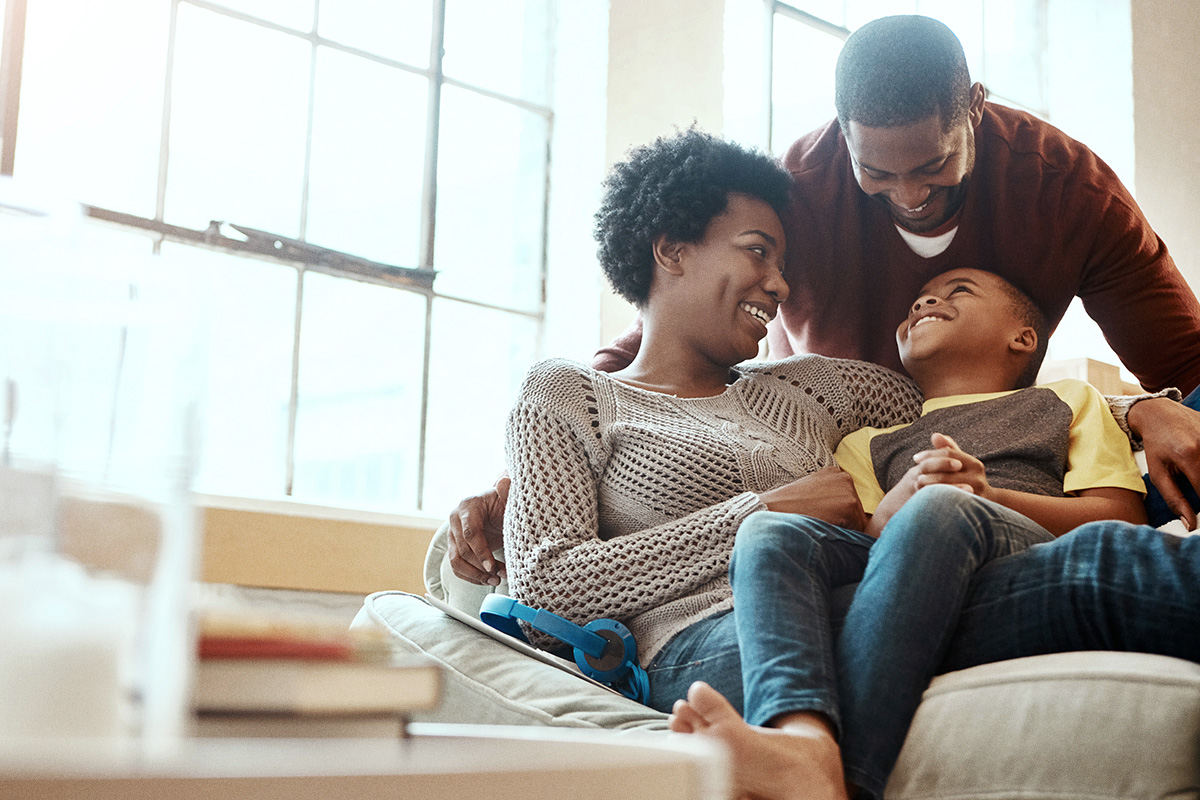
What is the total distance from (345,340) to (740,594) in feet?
6.44

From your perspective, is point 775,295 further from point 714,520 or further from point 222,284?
point 222,284

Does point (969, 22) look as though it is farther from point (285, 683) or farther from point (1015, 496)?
point (285, 683)

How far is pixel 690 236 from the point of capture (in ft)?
5.87

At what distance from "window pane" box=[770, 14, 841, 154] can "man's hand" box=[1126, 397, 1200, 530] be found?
257cm

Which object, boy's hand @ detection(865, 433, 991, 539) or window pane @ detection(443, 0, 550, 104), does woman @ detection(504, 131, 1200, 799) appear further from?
window pane @ detection(443, 0, 550, 104)

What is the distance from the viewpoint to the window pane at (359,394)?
281 centimetres

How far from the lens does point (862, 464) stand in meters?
1.68

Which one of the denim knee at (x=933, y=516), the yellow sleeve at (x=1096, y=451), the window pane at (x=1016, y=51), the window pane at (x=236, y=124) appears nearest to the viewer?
the denim knee at (x=933, y=516)

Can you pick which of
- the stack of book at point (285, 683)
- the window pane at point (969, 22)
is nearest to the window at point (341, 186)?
the stack of book at point (285, 683)

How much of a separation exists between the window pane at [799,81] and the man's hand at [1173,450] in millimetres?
2568

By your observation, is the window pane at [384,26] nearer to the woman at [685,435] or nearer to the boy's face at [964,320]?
the woman at [685,435]

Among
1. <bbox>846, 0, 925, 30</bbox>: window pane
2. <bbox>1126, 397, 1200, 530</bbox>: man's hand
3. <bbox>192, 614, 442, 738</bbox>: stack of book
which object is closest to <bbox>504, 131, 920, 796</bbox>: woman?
<bbox>1126, 397, 1200, 530</bbox>: man's hand

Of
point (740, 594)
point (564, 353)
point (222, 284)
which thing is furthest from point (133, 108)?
point (222, 284)

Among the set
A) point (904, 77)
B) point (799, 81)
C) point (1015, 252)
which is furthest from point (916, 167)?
point (799, 81)
